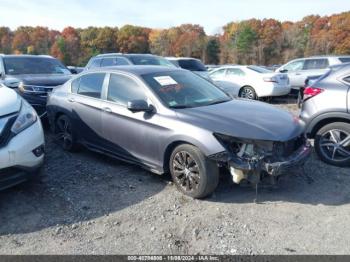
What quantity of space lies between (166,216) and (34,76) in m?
5.69

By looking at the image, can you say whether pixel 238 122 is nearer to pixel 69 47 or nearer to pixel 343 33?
pixel 343 33

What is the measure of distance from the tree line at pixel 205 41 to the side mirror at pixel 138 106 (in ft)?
219

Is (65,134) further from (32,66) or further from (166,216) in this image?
(32,66)

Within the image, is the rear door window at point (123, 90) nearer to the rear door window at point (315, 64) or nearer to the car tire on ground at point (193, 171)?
the car tire on ground at point (193, 171)

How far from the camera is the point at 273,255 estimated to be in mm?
3293

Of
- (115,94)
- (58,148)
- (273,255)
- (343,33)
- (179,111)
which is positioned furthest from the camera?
(343,33)

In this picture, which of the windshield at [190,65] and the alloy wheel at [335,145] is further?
the windshield at [190,65]

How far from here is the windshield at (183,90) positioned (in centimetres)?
488

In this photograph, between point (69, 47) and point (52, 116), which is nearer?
point (52, 116)

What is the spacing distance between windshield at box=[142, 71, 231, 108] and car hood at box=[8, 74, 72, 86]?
11.5ft

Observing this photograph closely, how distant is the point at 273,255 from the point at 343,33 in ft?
244

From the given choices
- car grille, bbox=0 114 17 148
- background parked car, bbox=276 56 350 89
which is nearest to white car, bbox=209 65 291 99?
background parked car, bbox=276 56 350 89

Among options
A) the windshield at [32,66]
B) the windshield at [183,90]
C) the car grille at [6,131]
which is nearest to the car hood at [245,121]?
the windshield at [183,90]

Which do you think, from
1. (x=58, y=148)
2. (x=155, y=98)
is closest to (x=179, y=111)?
(x=155, y=98)
